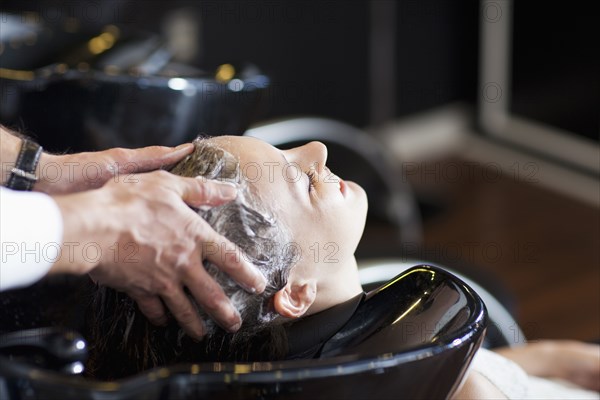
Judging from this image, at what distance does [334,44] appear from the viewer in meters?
3.47

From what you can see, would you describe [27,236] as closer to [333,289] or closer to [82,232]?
[82,232]

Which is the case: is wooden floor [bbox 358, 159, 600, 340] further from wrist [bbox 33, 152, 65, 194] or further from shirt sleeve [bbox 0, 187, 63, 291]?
shirt sleeve [bbox 0, 187, 63, 291]

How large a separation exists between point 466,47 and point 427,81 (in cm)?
22

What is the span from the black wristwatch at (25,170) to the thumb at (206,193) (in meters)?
0.24

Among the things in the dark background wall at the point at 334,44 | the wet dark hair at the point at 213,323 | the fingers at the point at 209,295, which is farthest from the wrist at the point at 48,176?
the dark background wall at the point at 334,44

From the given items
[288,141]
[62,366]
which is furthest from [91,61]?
[62,366]

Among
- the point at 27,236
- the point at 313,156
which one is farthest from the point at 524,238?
the point at 27,236

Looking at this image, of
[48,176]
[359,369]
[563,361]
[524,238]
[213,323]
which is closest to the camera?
[359,369]

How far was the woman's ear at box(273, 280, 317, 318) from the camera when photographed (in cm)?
107

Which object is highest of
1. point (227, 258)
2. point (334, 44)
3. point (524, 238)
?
point (227, 258)

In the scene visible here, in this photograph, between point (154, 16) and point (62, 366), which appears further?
point (154, 16)

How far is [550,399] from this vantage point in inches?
51.4

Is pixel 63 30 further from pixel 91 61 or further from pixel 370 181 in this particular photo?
pixel 370 181

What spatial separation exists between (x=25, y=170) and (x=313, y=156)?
356 millimetres
